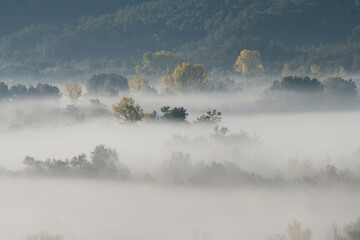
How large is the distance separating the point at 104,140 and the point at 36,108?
25.1 meters

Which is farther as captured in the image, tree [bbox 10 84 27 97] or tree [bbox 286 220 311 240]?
tree [bbox 10 84 27 97]

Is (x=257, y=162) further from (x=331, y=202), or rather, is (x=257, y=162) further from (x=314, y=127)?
(x=314, y=127)

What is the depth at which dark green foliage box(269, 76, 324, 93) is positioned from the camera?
438 feet

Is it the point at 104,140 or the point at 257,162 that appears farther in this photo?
the point at 104,140

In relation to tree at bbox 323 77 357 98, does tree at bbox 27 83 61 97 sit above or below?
above

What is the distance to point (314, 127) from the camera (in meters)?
129

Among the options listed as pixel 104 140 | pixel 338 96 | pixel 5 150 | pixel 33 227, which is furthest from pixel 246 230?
pixel 338 96

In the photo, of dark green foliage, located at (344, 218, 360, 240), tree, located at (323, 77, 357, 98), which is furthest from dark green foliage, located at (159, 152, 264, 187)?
tree, located at (323, 77, 357, 98)

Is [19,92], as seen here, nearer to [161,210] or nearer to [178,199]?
[161,210]

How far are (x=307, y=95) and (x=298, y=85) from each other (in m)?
6.92

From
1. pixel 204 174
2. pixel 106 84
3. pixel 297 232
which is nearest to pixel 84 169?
pixel 204 174

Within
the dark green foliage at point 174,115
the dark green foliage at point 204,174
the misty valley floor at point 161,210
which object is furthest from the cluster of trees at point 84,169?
the dark green foliage at point 174,115

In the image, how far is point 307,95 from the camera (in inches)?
5546

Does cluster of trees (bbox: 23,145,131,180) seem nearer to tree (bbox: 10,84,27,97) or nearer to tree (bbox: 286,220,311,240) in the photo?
tree (bbox: 286,220,311,240)
